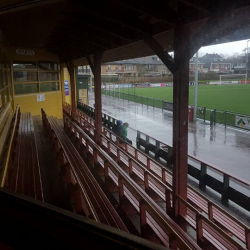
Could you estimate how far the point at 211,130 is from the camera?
47.3 ft

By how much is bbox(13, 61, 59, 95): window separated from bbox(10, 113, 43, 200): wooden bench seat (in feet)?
21.1

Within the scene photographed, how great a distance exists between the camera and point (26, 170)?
15.5 ft

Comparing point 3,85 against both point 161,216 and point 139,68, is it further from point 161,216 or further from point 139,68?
point 139,68

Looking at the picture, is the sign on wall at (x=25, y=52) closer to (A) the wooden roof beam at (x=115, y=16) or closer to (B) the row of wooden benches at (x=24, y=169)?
(B) the row of wooden benches at (x=24, y=169)

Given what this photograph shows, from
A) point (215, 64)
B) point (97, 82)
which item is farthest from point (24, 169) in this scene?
point (215, 64)

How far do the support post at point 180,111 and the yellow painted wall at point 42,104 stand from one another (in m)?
10.4

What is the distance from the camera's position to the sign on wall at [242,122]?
13.8 meters

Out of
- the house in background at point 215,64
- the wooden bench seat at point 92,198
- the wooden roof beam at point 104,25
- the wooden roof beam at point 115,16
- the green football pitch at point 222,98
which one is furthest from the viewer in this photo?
the house in background at point 215,64

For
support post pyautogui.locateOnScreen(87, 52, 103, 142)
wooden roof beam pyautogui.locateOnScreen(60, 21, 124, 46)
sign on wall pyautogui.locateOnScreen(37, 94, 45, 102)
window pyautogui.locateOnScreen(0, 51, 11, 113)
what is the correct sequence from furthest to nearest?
1. sign on wall pyautogui.locateOnScreen(37, 94, 45, 102)
2. support post pyautogui.locateOnScreen(87, 52, 103, 142)
3. window pyautogui.locateOnScreen(0, 51, 11, 113)
4. wooden roof beam pyautogui.locateOnScreen(60, 21, 124, 46)

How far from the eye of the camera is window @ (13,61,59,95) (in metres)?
13.1

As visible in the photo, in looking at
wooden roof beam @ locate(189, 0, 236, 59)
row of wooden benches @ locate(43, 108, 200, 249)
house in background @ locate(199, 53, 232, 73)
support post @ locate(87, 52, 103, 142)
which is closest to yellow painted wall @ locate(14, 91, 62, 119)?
support post @ locate(87, 52, 103, 142)

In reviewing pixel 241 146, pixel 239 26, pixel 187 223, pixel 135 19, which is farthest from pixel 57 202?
pixel 241 146

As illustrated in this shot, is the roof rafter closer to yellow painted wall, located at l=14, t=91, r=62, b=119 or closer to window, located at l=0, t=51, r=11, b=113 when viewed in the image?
window, located at l=0, t=51, r=11, b=113

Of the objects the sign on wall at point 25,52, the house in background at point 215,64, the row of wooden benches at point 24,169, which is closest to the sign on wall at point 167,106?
the sign on wall at point 25,52
